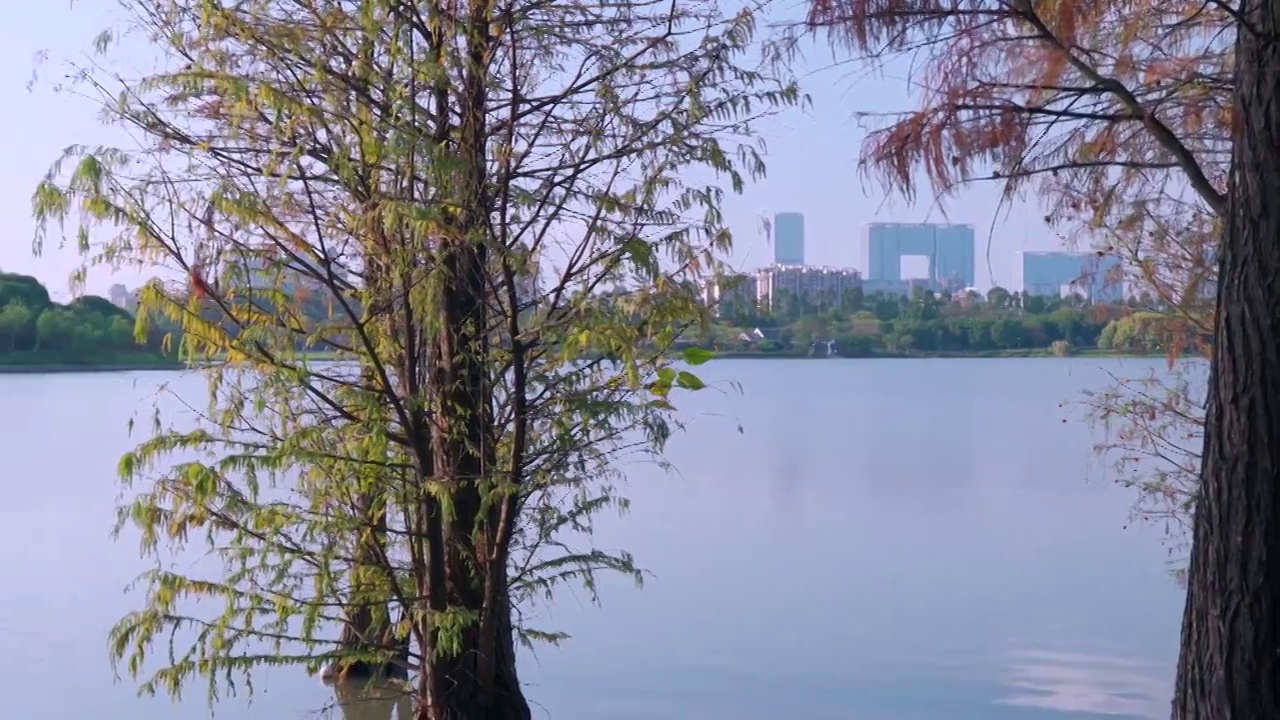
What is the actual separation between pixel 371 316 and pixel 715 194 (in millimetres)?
1047

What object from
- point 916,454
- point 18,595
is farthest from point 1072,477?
point 18,595

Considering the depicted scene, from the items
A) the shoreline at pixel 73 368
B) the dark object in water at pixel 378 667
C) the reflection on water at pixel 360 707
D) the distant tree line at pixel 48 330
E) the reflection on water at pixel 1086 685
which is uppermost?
the distant tree line at pixel 48 330

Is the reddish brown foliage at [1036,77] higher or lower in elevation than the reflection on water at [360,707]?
higher

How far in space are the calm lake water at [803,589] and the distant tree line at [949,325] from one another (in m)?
0.27

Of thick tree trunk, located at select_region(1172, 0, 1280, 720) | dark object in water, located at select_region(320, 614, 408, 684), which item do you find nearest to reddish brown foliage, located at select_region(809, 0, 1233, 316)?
thick tree trunk, located at select_region(1172, 0, 1280, 720)

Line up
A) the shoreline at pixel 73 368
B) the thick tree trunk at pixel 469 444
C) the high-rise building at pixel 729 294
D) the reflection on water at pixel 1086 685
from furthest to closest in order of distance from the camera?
the shoreline at pixel 73 368 < the reflection on water at pixel 1086 685 < the high-rise building at pixel 729 294 < the thick tree trunk at pixel 469 444

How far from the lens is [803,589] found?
28.8 feet

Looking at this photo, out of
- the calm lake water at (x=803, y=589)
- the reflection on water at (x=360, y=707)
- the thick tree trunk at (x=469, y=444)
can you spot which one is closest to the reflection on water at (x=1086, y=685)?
the calm lake water at (x=803, y=589)

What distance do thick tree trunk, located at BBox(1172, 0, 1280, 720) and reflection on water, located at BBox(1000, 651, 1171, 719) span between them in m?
3.37

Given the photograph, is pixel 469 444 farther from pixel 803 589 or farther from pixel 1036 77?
pixel 803 589

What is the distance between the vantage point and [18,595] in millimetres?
7969

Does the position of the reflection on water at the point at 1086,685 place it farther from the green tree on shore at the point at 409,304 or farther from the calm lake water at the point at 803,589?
the green tree on shore at the point at 409,304

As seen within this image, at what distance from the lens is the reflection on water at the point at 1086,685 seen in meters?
6.81

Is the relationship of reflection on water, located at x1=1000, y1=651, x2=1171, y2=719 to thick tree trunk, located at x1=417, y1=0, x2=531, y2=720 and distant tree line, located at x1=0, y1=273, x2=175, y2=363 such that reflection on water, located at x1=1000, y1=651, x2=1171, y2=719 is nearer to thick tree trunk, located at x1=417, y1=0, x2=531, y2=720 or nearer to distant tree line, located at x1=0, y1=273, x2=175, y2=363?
thick tree trunk, located at x1=417, y1=0, x2=531, y2=720
